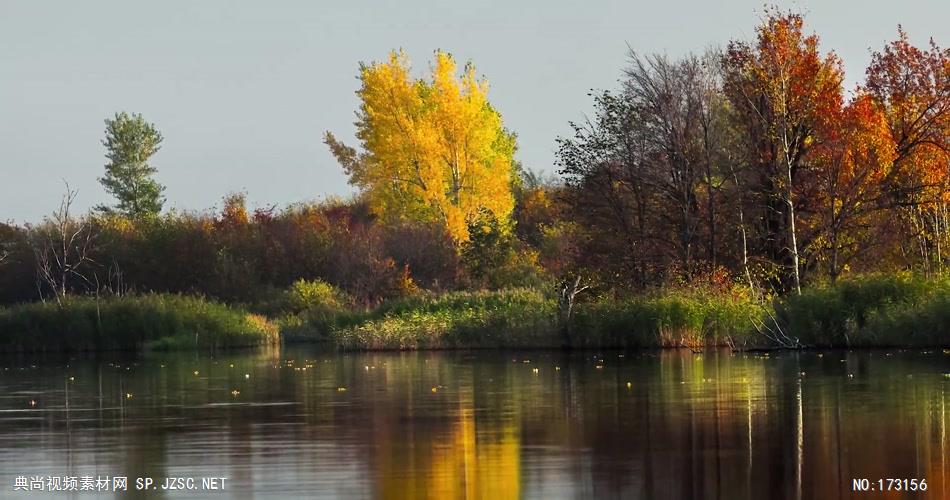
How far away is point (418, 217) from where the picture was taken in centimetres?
7212

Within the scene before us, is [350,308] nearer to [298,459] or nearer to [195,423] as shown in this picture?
[195,423]

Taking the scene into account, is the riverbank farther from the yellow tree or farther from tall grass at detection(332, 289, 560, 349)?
the yellow tree

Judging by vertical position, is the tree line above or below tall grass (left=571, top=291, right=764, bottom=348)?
above

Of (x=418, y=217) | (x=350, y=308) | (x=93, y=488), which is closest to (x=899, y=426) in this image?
(x=93, y=488)

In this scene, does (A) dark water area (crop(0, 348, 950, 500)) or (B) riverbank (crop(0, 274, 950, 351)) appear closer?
(A) dark water area (crop(0, 348, 950, 500))

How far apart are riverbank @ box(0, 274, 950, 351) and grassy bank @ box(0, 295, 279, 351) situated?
37 millimetres

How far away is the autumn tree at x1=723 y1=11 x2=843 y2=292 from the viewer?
4356cm

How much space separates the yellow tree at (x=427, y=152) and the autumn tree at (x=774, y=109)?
27.3 meters

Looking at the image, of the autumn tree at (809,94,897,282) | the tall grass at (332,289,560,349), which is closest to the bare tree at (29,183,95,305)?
the tall grass at (332,289,560,349)

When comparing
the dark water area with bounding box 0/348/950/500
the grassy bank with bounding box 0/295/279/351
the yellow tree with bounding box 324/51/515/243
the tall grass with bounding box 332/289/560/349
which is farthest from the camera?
the yellow tree with bounding box 324/51/515/243

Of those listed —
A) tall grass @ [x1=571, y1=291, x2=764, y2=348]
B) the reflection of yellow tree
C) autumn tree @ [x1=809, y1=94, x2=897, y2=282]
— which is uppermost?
autumn tree @ [x1=809, y1=94, x2=897, y2=282]

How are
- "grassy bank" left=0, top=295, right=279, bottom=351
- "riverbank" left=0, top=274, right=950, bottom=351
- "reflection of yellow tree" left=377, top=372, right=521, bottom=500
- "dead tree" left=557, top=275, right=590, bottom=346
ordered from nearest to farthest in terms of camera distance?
"reflection of yellow tree" left=377, top=372, right=521, bottom=500 < "riverbank" left=0, top=274, right=950, bottom=351 < "dead tree" left=557, top=275, right=590, bottom=346 < "grassy bank" left=0, top=295, right=279, bottom=351

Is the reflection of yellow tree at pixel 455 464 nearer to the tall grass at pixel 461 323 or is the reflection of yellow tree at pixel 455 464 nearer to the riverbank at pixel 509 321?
the riverbank at pixel 509 321

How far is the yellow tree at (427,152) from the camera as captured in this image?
71938 millimetres
